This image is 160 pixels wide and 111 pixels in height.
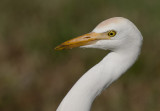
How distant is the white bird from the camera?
12.0 feet

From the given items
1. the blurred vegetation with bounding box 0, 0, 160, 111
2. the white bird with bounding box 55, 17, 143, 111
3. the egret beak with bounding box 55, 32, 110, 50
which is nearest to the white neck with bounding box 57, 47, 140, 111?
the white bird with bounding box 55, 17, 143, 111

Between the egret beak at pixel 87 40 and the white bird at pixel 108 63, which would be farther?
the egret beak at pixel 87 40

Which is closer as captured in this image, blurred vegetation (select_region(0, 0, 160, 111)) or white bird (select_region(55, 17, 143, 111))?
white bird (select_region(55, 17, 143, 111))

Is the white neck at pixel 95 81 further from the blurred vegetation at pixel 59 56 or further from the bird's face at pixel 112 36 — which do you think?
the blurred vegetation at pixel 59 56

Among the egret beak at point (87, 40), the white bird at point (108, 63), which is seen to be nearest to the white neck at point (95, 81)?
the white bird at point (108, 63)

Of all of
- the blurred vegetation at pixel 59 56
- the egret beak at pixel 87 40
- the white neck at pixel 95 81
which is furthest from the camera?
the blurred vegetation at pixel 59 56

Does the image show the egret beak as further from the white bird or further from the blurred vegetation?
Answer: the blurred vegetation

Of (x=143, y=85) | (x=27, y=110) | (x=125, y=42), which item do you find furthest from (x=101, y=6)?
(x=125, y=42)

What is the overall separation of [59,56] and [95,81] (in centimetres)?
391

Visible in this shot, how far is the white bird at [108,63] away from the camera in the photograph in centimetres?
366

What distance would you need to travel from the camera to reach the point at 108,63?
146 inches

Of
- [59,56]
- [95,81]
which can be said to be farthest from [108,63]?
[59,56]

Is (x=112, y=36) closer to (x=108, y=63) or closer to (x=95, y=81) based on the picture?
(x=108, y=63)

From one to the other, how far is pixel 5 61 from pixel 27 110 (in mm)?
1058
